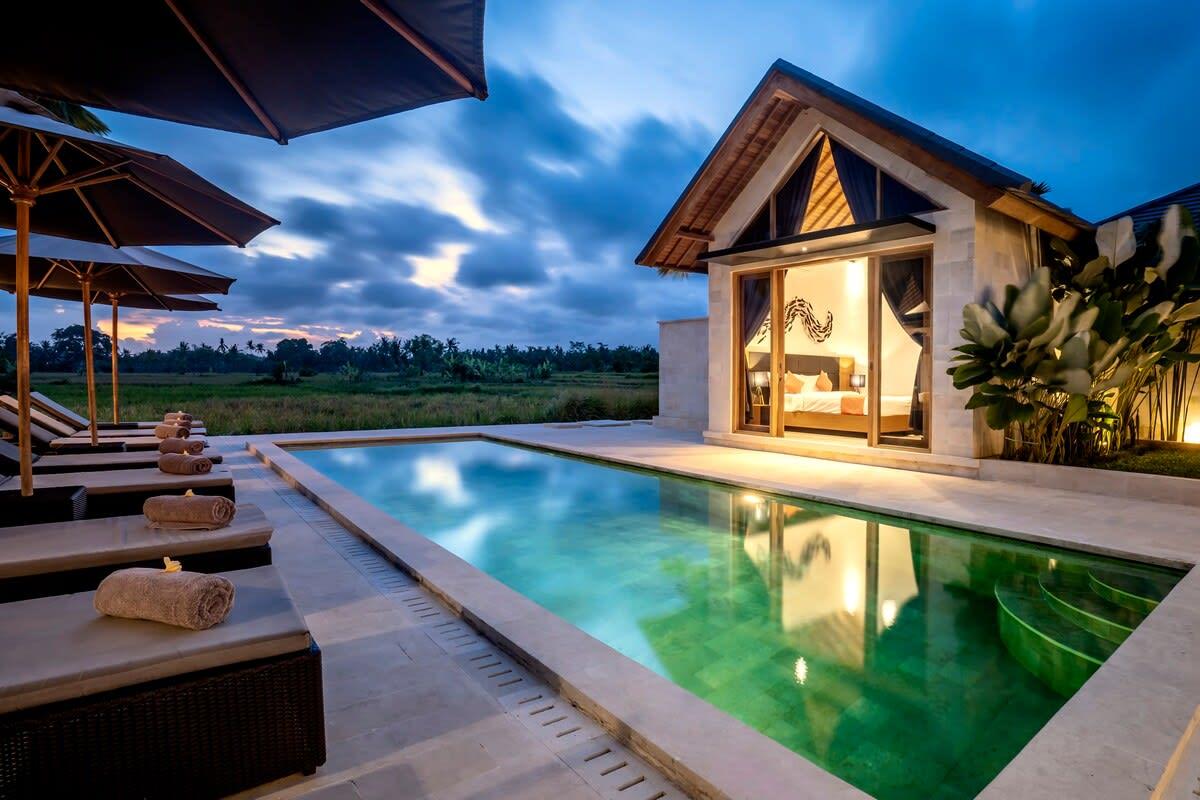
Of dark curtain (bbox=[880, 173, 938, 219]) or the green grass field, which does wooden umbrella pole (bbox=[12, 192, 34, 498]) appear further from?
the green grass field

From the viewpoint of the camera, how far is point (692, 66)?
35.1 metres

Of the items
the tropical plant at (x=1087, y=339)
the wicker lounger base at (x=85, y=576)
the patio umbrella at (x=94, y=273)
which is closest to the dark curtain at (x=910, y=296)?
the tropical plant at (x=1087, y=339)

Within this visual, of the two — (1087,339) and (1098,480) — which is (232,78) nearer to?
(1087,339)

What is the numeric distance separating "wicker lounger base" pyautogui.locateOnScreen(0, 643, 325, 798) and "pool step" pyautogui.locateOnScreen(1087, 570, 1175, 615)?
4.45 m

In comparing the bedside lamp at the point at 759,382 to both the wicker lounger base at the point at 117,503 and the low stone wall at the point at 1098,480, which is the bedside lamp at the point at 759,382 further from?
the wicker lounger base at the point at 117,503

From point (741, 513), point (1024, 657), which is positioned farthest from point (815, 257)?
point (1024, 657)

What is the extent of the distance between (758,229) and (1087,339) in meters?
5.13

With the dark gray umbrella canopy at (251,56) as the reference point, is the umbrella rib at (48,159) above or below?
below

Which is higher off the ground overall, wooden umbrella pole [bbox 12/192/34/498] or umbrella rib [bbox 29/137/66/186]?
umbrella rib [bbox 29/137/66/186]

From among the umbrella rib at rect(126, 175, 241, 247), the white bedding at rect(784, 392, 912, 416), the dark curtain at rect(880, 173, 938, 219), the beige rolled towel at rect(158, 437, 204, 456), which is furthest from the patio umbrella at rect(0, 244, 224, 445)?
the white bedding at rect(784, 392, 912, 416)

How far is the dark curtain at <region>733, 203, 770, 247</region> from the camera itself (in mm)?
10109

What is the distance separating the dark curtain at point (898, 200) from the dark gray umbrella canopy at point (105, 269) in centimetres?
840

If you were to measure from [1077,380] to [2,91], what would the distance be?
879 centimetres

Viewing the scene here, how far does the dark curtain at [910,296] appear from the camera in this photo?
842cm
